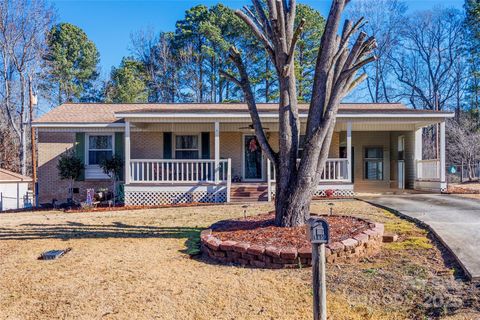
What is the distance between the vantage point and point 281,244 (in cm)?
457

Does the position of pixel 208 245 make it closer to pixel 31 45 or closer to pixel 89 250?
pixel 89 250

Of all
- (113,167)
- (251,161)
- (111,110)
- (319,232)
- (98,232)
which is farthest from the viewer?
(111,110)

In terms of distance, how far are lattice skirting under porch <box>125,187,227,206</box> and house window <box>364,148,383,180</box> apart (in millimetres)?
8197

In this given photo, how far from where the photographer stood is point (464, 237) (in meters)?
5.05

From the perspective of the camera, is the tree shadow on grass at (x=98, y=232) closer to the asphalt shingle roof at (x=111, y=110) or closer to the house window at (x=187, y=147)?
the asphalt shingle roof at (x=111, y=110)

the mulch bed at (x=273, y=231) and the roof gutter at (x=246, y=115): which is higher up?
the roof gutter at (x=246, y=115)

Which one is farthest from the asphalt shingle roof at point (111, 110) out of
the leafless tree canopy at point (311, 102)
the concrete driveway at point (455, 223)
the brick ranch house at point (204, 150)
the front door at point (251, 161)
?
the leafless tree canopy at point (311, 102)

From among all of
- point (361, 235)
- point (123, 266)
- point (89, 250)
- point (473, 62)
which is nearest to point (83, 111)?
point (89, 250)

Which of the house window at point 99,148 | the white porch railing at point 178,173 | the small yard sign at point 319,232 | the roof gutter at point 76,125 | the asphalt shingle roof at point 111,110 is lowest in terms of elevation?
the small yard sign at point 319,232

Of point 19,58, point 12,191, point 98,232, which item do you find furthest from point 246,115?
point 19,58

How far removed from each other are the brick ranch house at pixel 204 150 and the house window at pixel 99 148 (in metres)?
0.04

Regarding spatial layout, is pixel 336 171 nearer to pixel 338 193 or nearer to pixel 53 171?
pixel 338 193

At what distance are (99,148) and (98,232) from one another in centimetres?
778

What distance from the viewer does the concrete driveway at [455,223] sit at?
4112 millimetres
